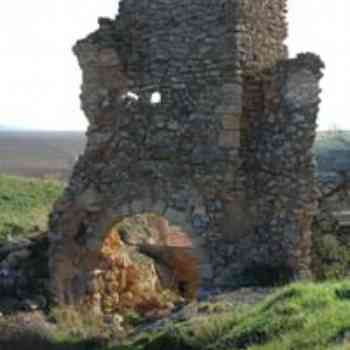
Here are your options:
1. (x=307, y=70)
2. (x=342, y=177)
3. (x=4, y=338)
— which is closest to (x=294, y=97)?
(x=307, y=70)

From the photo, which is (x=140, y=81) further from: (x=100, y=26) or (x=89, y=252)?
(x=89, y=252)

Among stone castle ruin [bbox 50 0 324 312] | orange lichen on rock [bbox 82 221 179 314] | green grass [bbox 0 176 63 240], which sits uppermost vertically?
stone castle ruin [bbox 50 0 324 312]

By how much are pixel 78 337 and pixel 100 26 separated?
4630 mm

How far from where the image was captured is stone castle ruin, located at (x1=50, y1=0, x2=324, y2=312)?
12203 millimetres

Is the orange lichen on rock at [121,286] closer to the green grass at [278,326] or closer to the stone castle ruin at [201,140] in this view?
the stone castle ruin at [201,140]

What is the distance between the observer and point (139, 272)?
48.8 feet

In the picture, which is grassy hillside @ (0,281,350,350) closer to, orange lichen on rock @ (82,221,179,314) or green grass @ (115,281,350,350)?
green grass @ (115,281,350,350)

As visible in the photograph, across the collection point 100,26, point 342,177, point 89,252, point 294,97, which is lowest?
point 89,252

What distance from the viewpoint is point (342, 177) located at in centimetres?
1507

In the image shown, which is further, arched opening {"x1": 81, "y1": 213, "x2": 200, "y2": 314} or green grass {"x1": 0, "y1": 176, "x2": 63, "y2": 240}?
green grass {"x1": 0, "y1": 176, "x2": 63, "y2": 240}

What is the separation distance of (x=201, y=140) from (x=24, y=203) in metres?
10.3

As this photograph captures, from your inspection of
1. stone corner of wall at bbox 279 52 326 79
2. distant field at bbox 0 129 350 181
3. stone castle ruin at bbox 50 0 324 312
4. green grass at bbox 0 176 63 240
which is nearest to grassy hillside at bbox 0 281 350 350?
stone castle ruin at bbox 50 0 324 312

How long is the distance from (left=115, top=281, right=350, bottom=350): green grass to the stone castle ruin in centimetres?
282

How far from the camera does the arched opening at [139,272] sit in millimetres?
13672
